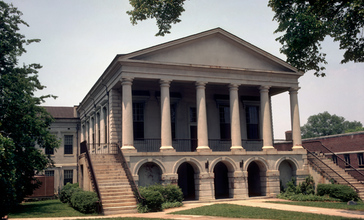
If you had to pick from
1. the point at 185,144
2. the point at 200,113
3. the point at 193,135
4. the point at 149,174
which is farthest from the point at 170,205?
the point at 193,135

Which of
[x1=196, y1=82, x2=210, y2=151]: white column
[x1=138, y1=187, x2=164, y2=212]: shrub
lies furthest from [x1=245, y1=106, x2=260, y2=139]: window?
[x1=138, y1=187, x2=164, y2=212]: shrub

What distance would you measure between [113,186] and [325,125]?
108431mm

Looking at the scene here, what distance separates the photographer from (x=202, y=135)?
26.3 meters

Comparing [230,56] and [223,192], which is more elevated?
[230,56]

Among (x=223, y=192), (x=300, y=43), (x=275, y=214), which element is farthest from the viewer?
(x=223, y=192)

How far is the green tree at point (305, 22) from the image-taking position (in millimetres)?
14633

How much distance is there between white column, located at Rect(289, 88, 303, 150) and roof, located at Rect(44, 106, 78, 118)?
27.0m

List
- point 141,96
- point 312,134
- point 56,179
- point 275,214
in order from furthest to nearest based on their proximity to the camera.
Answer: point 312,134 < point 56,179 < point 141,96 < point 275,214

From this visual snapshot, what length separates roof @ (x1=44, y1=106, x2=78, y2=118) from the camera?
47.1 m

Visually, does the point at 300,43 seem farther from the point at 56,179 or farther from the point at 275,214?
the point at 56,179

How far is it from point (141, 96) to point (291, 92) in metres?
11.7

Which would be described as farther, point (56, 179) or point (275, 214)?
point (56, 179)

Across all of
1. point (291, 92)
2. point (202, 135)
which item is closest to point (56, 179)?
point (202, 135)

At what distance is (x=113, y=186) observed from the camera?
2241 centimetres
